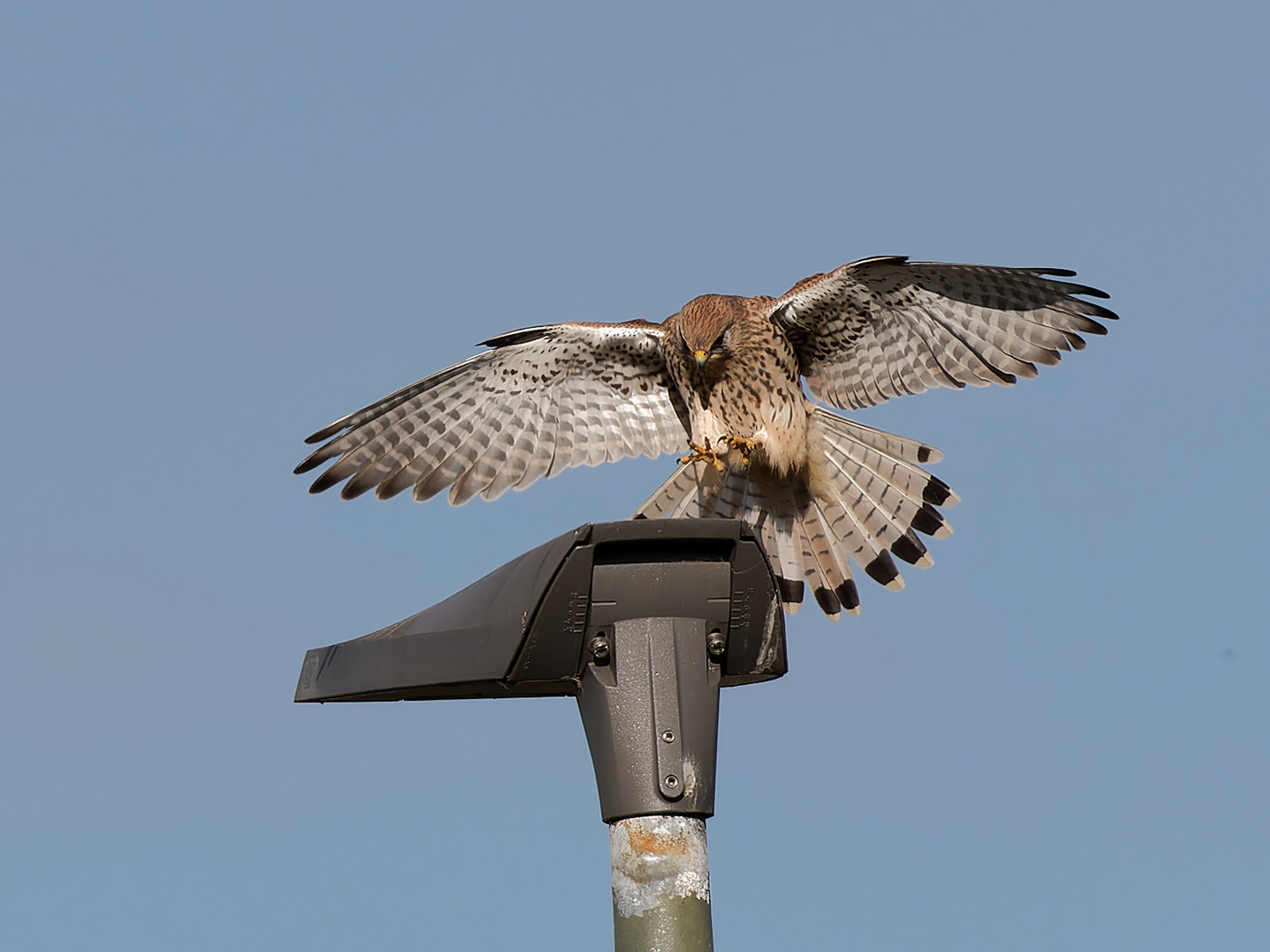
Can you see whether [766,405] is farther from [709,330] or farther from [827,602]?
[827,602]

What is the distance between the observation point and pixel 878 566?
22.4 ft

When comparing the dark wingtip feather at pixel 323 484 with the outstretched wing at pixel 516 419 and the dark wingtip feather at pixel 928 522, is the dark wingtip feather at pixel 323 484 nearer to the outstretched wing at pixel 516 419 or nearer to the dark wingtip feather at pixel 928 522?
the outstretched wing at pixel 516 419

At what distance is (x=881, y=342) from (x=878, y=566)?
1.04 meters

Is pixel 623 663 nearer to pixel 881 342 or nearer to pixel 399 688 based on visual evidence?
pixel 399 688

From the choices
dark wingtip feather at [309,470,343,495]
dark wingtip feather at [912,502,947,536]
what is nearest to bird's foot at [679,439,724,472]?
dark wingtip feather at [912,502,947,536]

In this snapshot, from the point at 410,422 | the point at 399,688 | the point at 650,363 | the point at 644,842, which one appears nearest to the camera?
the point at 644,842

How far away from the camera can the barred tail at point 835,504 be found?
22.5 ft

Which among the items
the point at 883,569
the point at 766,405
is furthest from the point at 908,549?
the point at 766,405

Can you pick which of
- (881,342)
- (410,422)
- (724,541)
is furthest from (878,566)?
(724,541)

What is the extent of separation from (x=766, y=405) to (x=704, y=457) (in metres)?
0.46

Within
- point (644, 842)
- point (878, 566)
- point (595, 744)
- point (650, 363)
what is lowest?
point (644, 842)

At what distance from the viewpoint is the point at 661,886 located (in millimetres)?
2613

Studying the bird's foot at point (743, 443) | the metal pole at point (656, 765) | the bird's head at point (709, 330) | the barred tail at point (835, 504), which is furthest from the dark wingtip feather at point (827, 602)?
the metal pole at point (656, 765)

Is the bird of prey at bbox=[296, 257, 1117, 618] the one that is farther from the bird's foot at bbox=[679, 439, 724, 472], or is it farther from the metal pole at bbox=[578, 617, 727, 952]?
the metal pole at bbox=[578, 617, 727, 952]
